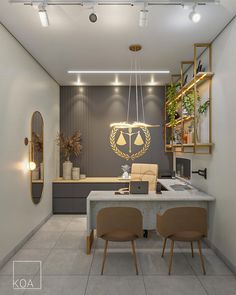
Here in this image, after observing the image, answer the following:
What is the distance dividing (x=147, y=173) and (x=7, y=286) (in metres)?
2.98

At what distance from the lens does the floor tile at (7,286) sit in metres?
2.55

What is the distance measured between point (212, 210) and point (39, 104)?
3477mm

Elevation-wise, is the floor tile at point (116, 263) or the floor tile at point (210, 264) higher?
the floor tile at point (210, 264)

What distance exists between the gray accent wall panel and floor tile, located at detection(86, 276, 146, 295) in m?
3.48

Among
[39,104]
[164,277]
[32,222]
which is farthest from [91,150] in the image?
[164,277]

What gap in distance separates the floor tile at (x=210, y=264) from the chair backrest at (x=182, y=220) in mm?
471

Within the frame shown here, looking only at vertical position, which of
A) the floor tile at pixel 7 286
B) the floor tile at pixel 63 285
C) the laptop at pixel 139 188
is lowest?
the floor tile at pixel 7 286

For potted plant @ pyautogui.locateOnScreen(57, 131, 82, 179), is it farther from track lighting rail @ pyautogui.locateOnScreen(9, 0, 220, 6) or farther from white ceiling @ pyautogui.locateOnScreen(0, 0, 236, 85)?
track lighting rail @ pyautogui.locateOnScreen(9, 0, 220, 6)

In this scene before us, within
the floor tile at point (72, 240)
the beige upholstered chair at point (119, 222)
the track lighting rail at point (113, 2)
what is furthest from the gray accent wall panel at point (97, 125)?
the track lighting rail at point (113, 2)

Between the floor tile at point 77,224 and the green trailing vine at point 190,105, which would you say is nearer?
the green trailing vine at point 190,105

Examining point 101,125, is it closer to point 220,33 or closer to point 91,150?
point 91,150

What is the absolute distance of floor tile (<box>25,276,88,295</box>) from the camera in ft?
8.33

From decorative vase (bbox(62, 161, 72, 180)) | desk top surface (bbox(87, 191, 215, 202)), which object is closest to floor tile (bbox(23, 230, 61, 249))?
desk top surface (bbox(87, 191, 215, 202))

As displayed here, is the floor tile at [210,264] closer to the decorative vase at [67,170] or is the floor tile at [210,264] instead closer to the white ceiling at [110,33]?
the white ceiling at [110,33]
